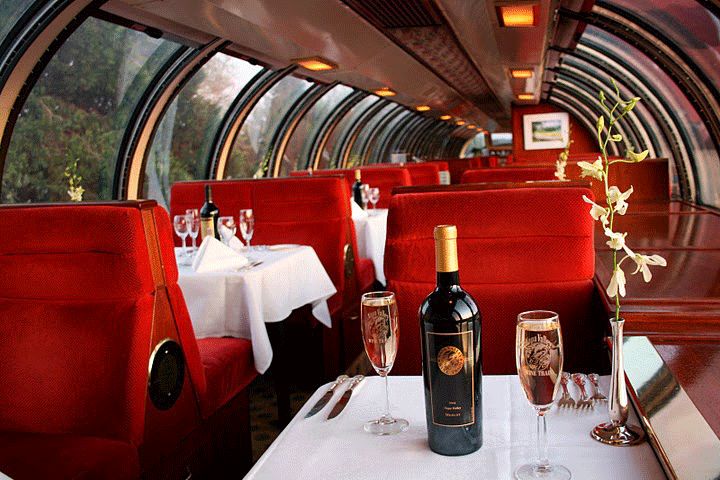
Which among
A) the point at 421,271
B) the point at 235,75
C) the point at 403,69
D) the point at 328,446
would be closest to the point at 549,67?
the point at 403,69

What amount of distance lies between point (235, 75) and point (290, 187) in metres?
6.45

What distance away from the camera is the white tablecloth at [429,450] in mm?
1139

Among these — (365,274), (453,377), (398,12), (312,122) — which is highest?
(398,12)

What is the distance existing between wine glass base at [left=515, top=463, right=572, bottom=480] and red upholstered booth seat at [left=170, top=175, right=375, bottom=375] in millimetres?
3585

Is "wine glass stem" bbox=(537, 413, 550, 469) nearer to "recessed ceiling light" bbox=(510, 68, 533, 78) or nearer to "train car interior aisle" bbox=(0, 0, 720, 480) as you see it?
"train car interior aisle" bbox=(0, 0, 720, 480)

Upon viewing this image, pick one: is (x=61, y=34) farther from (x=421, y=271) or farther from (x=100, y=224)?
(x=421, y=271)

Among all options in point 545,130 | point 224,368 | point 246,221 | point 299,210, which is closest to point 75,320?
point 224,368

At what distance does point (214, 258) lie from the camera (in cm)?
339

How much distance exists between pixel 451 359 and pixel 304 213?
3.64 metres

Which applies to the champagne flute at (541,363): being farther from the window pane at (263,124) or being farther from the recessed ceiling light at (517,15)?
the window pane at (263,124)

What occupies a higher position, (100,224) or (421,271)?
(100,224)

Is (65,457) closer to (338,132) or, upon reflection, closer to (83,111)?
(83,111)

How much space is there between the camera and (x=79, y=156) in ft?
24.2

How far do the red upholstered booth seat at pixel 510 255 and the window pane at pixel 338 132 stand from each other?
45.7 ft
